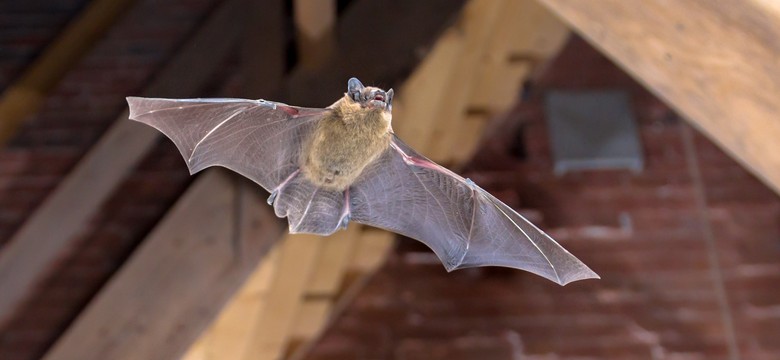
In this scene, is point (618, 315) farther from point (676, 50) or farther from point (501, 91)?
point (676, 50)

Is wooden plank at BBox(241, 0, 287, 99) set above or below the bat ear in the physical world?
below

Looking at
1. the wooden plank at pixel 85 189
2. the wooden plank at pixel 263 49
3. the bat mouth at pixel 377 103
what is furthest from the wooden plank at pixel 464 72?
the bat mouth at pixel 377 103

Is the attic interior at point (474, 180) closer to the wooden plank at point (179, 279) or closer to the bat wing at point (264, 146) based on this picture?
the wooden plank at point (179, 279)

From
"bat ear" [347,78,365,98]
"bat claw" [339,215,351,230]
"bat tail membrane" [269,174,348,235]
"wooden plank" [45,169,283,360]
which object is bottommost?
"wooden plank" [45,169,283,360]

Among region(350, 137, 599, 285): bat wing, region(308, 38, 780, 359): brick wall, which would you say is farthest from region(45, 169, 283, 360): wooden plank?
region(308, 38, 780, 359): brick wall

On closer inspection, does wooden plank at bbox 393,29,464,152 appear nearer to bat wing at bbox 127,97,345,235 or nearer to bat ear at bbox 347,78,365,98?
bat wing at bbox 127,97,345,235

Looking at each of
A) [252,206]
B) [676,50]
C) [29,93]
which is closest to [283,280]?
[252,206]

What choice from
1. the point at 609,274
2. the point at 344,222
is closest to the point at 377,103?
the point at 344,222

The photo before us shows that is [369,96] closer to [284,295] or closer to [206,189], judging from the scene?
[206,189]
